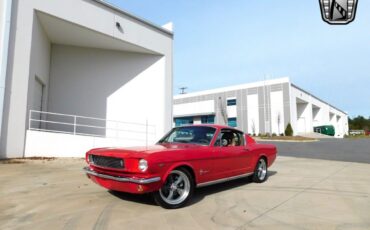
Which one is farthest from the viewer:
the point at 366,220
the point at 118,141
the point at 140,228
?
the point at 118,141

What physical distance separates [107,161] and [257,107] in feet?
142

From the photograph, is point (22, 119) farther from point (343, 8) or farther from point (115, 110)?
point (343, 8)

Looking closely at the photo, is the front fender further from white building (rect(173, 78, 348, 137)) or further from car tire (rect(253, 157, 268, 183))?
white building (rect(173, 78, 348, 137))

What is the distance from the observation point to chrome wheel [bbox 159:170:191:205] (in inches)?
183

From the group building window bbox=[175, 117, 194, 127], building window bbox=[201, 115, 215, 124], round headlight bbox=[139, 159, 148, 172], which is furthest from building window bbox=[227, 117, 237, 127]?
round headlight bbox=[139, 159, 148, 172]

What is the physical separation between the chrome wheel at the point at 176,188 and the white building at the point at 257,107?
4030 centimetres

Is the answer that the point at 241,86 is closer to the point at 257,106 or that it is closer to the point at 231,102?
the point at 231,102

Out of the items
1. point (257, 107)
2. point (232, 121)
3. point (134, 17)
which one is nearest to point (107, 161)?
point (134, 17)

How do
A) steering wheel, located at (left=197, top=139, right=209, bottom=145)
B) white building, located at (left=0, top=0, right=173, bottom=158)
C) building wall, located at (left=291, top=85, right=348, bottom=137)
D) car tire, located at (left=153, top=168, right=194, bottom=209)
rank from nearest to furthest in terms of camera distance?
car tire, located at (left=153, top=168, right=194, bottom=209)
steering wheel, located at (left=197, top=139, right=209, bottom=145)
white building, located at (left=0, top=0, right=173, bottom=158)
building wall, located at (left=291, top=85, right=348, bottom=137)

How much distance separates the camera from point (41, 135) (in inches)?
414

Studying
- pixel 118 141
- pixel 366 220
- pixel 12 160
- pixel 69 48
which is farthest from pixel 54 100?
pixel 366 220

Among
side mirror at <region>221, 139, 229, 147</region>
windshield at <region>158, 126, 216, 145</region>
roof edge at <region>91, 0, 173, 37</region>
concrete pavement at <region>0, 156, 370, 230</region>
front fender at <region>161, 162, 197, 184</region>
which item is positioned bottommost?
concrete pavement at <region>0, 156, 370, 230</region>

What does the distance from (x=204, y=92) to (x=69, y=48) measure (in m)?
39.9

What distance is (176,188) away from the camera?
477cm
